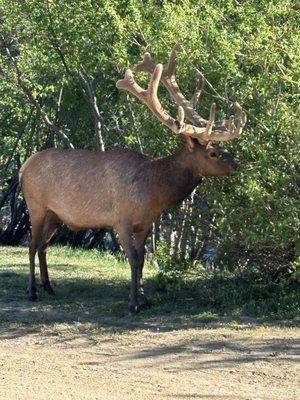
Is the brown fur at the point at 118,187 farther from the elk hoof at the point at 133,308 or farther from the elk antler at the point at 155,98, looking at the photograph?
the elk antler at the point at 155,98

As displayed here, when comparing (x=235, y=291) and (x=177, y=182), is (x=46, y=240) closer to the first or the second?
(x=177, y=182)

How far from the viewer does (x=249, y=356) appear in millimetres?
8836

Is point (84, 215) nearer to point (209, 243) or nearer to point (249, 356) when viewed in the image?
point (209, 243)

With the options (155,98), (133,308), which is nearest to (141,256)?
(133,308)

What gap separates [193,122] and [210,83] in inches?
23.8

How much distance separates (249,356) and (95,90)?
30.8 ft

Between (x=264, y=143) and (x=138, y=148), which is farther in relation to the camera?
(x=138, y=148)

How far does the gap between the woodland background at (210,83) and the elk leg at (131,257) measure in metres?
1.01

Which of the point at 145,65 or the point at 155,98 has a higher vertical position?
the point at 145,65

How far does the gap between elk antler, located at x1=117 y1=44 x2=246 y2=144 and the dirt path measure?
212 cm

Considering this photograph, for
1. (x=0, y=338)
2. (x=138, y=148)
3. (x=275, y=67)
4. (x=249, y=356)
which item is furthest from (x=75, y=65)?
(x=249, y=356)

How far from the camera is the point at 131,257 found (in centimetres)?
1109

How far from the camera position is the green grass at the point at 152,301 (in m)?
10.5

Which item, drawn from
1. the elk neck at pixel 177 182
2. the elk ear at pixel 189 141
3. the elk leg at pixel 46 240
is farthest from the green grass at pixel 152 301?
the elk ear at pixel 189 141
